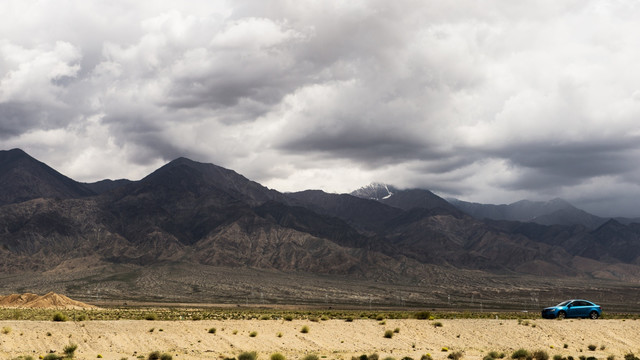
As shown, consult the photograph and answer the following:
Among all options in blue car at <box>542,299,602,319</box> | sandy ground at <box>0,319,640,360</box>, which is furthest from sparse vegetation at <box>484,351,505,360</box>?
blue car at <box>542,299,602,319</box>

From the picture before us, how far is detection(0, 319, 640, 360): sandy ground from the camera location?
3388 cm

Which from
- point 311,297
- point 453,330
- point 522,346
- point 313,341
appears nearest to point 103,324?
point 313,341

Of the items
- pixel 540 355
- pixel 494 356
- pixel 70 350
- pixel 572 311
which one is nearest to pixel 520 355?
pixel 540 355

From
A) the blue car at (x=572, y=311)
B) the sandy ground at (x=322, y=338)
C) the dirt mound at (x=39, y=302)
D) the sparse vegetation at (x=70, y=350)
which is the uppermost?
the blue car at (x=572, y=311)

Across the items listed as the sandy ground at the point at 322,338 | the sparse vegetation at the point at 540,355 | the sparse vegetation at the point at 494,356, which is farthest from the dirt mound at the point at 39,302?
the sparse vegetation at the point at 540,355

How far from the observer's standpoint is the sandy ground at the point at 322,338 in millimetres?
33875

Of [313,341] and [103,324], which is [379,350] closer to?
[313,341]

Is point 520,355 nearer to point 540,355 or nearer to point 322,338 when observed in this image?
point 540,355

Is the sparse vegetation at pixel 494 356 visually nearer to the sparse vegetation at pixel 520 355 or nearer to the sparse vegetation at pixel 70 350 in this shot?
the sparse vegetation at pixel 520 355

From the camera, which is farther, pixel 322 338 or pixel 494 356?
pixel 322 338

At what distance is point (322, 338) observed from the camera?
126 ft

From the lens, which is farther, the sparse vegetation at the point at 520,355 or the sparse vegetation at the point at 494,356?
the sparse vegetation at the point at 520,355

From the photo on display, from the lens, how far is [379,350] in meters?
35.2

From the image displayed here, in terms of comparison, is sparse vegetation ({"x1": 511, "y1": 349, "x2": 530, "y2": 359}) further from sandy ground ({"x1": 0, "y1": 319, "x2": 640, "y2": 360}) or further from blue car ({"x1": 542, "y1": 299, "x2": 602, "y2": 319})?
blue car ({"x1": 542, "y1": 299, "x2": 602, "y2": 319})
